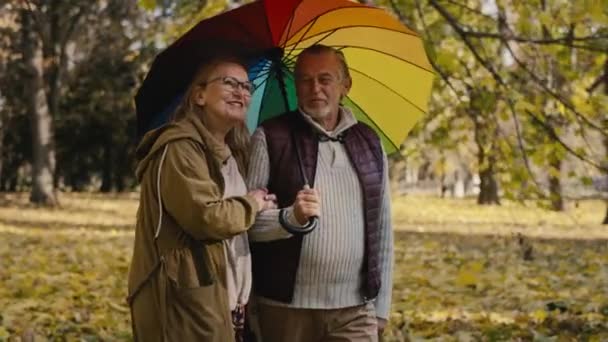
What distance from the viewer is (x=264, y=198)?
2918 millimetres

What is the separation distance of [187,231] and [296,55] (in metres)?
1.06

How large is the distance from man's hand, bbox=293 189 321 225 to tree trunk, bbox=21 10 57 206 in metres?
20.9

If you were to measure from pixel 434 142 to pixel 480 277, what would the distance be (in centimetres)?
370

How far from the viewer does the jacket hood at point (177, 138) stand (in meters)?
2.66

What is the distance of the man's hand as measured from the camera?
2889mm

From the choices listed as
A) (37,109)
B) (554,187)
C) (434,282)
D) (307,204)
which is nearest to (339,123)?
(307,204)

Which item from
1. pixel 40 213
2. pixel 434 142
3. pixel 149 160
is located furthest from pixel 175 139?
pixel 40 213

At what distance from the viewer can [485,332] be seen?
6746 mm

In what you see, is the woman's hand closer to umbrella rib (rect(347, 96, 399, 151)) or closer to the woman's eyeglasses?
the woman's eyeglasses

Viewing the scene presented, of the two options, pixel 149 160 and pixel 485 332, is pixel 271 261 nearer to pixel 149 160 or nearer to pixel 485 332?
pixel 149 160

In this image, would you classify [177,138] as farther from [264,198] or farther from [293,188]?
[293,188]

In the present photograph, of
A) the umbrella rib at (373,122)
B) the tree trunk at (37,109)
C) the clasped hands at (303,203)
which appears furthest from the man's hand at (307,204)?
the tree trunk at (37,109)

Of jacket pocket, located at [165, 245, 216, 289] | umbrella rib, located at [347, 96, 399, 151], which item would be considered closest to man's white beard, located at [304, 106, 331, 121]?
umbrella rib, located at [347, 96, 399, 151]

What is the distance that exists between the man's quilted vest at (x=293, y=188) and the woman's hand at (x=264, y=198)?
4.2 inches
